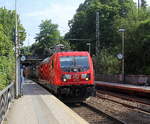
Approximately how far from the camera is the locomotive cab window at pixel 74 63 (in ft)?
71.4

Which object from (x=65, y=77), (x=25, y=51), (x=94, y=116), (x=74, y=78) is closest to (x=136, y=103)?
(x=74, y=78)

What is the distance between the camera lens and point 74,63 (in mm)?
22141

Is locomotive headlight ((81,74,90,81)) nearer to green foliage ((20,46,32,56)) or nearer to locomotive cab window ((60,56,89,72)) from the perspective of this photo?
locomotive cab window ((60,56,89,72))

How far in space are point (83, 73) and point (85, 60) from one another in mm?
911

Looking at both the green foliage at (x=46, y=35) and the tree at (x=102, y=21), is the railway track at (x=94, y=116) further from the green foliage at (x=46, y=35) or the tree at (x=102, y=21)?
the green foliage at (x=46, y=35)

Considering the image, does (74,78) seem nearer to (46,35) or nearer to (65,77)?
(65,77)

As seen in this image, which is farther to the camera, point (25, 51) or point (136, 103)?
point (25, 51)

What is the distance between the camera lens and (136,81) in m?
38.6

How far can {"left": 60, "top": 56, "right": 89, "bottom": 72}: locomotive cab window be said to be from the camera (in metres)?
21.8

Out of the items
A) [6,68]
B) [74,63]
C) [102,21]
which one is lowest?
[6,68]

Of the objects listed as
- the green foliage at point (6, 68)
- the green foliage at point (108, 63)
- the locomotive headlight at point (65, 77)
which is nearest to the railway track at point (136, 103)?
the locomotive headlight at point (65, 77)

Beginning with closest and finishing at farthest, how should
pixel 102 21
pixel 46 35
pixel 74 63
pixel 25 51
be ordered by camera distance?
1. pixel 74 63
2. pixel 102 21
3. pixel 25 51
4. pixel 46 35

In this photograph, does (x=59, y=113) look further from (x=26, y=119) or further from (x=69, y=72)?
(x=69, y=72)

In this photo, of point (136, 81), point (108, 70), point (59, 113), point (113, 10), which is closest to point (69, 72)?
point (59, 113)
